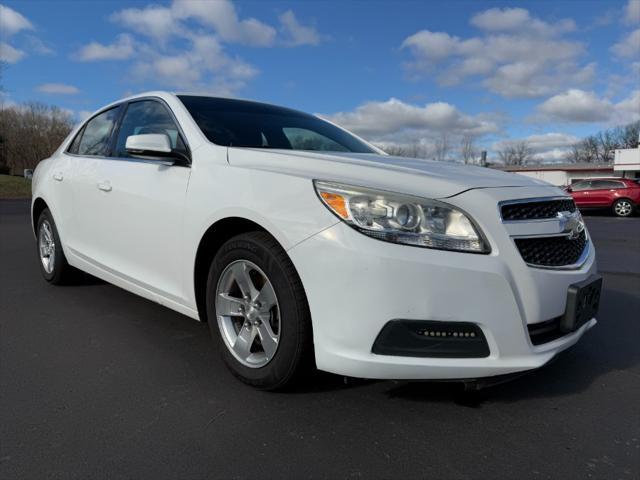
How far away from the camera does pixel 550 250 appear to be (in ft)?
7.46

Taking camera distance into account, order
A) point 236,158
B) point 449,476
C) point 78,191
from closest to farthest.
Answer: point 449,476 → point 236,158 → point 78,191

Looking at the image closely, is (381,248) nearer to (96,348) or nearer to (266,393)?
(266,393)

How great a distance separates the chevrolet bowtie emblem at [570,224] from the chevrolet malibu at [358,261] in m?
0.01

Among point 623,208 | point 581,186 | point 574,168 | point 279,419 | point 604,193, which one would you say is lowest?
point 279,419

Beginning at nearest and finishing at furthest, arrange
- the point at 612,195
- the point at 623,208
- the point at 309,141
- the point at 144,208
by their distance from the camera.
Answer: the point at 144,208, the point at 309,141, the point at 623,208, the point at 612,195

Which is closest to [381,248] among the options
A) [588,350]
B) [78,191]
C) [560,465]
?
[560,465]

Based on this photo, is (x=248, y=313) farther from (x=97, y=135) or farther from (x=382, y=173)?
(x=97, y=135)

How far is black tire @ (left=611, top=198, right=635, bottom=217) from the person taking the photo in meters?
18.7

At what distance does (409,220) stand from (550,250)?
0.73 metres

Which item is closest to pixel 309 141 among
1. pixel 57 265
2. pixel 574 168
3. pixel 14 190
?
pixel 57 265

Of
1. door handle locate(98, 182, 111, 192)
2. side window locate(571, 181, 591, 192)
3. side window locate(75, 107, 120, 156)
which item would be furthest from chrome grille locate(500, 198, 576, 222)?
side window locate(571, 181, 591, 192)

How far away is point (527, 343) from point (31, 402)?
2337mm

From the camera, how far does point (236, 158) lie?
2.65 metres

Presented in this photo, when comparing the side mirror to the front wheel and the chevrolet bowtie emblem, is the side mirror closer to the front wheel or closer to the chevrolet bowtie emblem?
the chevrolet bowtie emblem
